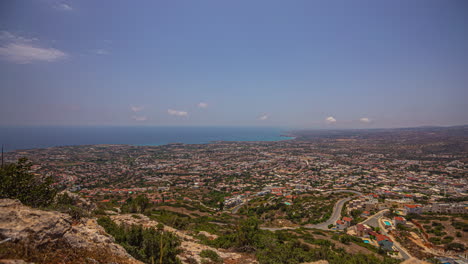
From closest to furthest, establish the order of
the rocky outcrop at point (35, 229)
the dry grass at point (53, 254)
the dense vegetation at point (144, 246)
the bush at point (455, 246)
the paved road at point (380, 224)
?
the dry grass at point (53, 254)
the rocky outcrop at point (35, 229)
the dense vegetation at point (144, 246)
the bush at point (455, 246)
the paved road at point (380, 224)

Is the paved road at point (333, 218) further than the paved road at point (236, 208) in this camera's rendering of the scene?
No

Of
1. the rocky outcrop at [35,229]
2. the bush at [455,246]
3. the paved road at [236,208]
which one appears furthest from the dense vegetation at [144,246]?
the bush at [455,246]

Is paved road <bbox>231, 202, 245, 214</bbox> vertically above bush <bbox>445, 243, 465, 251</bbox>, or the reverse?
bush <bbox>445, 243, 465, 251</bbox>

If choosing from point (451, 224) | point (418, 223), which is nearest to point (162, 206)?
point (418, 223)

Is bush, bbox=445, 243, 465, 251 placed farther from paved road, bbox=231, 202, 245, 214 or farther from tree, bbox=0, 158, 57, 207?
tree, bbox=0, 158, 57, 207

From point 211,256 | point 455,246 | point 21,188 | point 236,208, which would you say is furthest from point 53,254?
point 236,208

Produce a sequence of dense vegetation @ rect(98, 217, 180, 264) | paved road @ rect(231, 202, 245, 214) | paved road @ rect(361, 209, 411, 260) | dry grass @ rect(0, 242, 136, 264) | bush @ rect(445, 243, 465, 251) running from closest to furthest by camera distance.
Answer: dry grass @ rect(0, 242, 136, 264), dense vegetation @ rect(98, 217, 180, 264), bush @ rect(445, 243, 465, 251), paved road @ rect(361, 209, 411, 260), paved road @ rect(231, 202, 245, 214)

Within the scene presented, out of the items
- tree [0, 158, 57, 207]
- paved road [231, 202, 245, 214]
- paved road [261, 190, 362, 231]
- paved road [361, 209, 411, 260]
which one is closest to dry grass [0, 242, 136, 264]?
tree [0, 158, 57, 207]

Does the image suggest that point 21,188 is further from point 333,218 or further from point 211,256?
point 333,218

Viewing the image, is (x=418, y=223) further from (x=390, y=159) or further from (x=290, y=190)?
(x=390, y=159)

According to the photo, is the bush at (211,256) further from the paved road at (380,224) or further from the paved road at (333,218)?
the paved road at (380,224)

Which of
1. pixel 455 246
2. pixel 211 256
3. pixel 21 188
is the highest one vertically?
pixel 21 188

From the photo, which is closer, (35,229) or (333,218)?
(35,229)
